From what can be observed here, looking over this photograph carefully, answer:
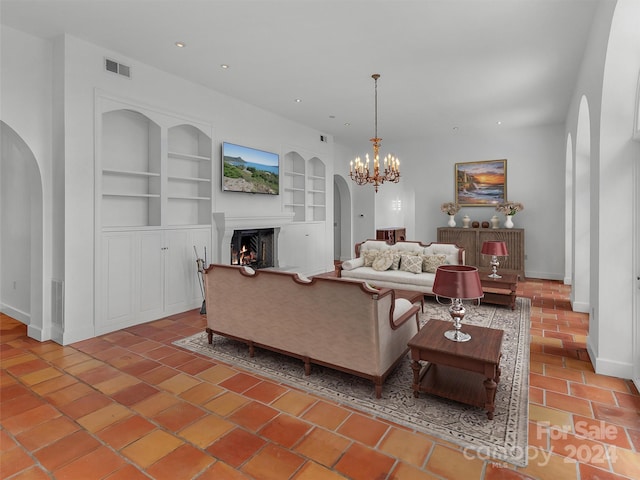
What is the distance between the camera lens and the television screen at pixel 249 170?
5621mm

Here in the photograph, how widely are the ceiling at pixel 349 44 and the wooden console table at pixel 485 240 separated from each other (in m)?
2.58

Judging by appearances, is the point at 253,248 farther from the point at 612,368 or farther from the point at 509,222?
the point at 509,222

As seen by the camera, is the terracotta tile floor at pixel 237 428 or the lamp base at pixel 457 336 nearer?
the terracotta tile floor at pixel 237 428

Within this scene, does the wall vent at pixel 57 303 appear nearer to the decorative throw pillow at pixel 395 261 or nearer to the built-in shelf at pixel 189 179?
the built-in shelf at pixel 189 179

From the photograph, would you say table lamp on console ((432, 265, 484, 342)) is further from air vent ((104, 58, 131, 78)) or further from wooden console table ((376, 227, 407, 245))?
wooden console table ((376, 227, 407, 245))

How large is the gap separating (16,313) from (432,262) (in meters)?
5.90

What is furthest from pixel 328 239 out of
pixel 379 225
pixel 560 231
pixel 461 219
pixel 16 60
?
pixel 16 60

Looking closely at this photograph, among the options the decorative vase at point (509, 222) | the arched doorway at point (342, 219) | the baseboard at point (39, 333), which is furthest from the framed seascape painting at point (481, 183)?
the baseboard at point (39, 333)

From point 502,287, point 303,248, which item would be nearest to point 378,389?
point 502,287

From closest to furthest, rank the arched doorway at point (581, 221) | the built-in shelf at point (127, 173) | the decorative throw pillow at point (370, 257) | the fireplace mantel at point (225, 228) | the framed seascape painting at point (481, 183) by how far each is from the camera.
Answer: the built-in shelf at point (127, 173) < the arched doorway at point (581, 221) < the fireplace mantel at point (225, 228) < the decorative throw pillow at point (370, 257) < the framed seascape painting at point (481, 183)

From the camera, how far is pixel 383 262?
5.82 m

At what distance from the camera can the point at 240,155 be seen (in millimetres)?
5836

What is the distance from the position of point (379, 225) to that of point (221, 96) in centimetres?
604

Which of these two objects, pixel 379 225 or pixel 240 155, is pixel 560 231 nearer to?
pixel 379 225
